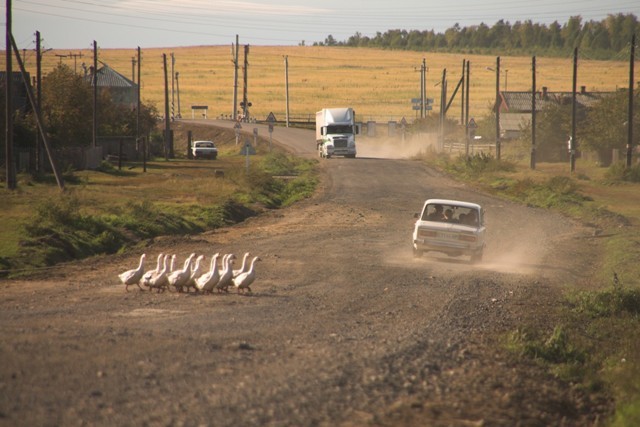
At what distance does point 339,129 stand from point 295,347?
5951cm

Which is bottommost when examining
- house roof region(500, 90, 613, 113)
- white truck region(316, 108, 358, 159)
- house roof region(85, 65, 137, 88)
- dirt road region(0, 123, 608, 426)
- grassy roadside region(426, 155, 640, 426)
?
grassy roadside region(426, 155, 640, 426)

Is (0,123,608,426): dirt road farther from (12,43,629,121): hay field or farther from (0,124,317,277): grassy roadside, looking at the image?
(12,43,629,121): hay field

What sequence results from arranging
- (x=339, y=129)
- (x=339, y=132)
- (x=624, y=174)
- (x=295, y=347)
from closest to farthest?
(x=295, y=347), (x=624, y=174), (x=339, y=129), (x=339, y=132)

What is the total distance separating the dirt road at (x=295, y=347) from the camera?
364 inches

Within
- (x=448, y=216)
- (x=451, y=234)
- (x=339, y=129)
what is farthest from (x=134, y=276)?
(x=339, y=129)

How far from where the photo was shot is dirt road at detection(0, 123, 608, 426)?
925 cm

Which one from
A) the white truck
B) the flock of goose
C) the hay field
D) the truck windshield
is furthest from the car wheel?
the hay field

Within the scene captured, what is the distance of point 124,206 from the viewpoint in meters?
33.7

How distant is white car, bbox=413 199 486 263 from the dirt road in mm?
454

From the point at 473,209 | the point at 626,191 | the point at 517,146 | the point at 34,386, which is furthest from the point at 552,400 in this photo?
the point at 517,146

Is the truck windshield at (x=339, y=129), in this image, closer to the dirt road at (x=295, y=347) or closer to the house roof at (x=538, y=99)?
the house roof at (x=538, y=99)

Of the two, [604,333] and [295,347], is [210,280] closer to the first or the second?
[295,347]

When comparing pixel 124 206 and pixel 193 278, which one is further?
pixel 124 206

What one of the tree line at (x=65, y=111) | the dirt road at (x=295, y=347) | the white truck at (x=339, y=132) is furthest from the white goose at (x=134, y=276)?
the white truck at (x=339, y=132)
